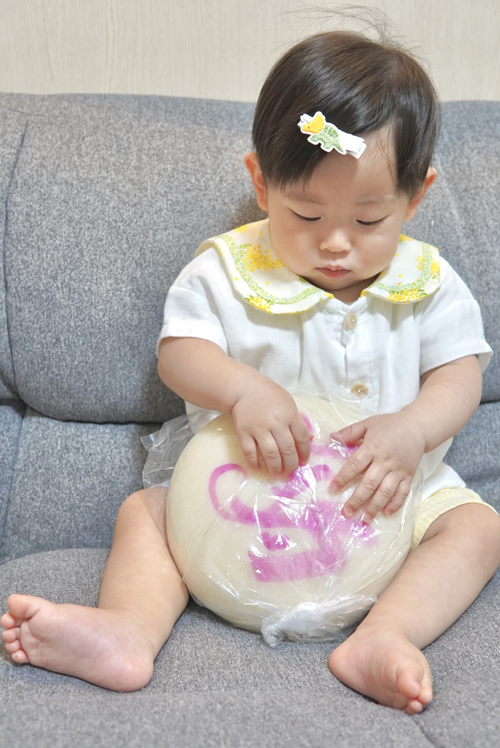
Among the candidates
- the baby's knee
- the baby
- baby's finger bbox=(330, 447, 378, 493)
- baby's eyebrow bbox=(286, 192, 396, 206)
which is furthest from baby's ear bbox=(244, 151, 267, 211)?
the baby's knee

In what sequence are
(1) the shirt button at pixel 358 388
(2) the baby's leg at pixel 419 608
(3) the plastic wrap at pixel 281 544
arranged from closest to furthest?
1. (2) the baby's leg at pixel 419 608
2. (3) the plastic wrap at pixel 281 544
3. (1) the shirt button at pixel 358 388

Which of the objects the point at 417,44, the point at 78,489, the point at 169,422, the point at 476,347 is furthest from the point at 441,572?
the point at 417,44

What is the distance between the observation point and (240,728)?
709mm

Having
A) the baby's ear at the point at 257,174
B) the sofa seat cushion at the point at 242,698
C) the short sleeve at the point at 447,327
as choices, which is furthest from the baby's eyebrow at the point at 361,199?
the sofa seat cushion at the point at 242,698

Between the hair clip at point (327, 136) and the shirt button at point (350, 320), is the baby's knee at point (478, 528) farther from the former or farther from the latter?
the hair clip at point (327, 136)

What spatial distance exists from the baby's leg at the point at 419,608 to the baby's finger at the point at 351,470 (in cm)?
16

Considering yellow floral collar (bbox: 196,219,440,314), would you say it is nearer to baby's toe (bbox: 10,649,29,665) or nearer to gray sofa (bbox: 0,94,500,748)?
gray sofa (bbox: 0,94,500,748)

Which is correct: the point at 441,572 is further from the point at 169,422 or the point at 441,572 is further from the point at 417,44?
the point at 417,44

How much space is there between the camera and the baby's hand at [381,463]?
0.98m

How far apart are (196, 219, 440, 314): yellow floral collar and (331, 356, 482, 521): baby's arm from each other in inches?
6.5

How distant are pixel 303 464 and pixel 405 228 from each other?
0.58m

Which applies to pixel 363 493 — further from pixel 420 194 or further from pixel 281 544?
pixel 420 194

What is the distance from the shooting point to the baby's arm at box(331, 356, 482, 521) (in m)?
0.99

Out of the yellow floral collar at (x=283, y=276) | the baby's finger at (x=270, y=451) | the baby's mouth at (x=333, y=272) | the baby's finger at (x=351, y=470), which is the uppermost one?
the baby's mouth at (x=333, y=272)
